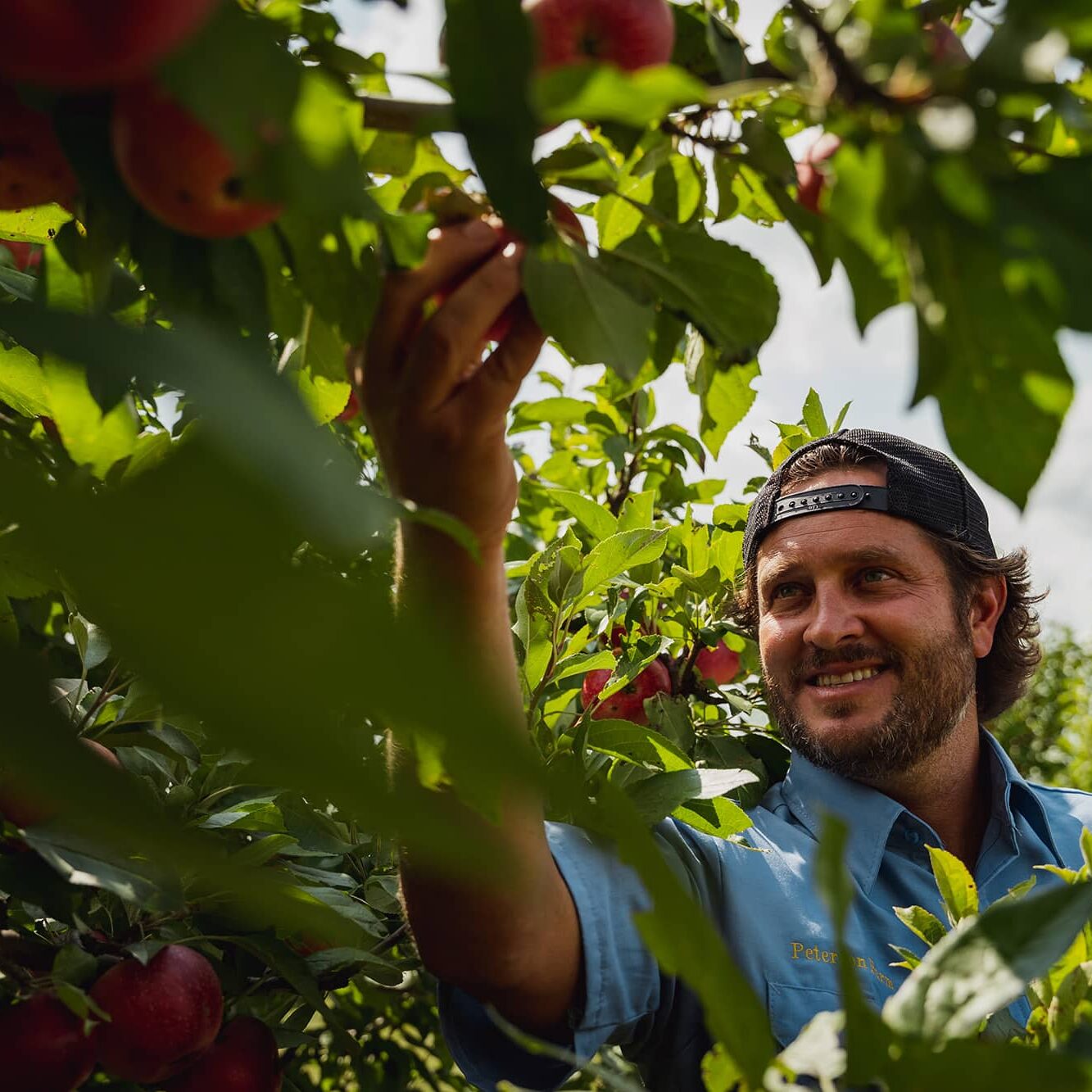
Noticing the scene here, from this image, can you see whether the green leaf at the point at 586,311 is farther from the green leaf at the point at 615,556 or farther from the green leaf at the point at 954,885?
the green leaf at the point at 615,556

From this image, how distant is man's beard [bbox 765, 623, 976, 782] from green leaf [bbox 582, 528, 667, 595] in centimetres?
91

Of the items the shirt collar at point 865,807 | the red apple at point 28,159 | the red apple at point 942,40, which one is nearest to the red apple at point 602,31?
the red apple at point 942,40

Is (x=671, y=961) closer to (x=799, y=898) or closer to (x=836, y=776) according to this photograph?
(x=799, y=898)

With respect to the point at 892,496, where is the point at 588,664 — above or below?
below

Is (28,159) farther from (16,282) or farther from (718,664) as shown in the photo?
(718,664)

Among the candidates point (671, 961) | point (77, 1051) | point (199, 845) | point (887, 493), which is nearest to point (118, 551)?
point (199, 845)

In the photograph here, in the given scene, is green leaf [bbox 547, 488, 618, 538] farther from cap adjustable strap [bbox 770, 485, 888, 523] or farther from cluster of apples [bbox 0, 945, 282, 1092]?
cluster of apples [bbox 0, 945, 282, 1092]

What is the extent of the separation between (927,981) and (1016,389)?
0.35 m

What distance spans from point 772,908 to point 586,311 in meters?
1.63

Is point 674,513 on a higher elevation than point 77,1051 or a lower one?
higher

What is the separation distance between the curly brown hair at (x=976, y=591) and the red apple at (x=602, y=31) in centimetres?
217

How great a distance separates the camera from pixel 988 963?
0.65 meters

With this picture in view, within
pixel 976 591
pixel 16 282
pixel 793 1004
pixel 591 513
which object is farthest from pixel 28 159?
pixel 976 591

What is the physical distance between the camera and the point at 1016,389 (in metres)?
0.59
